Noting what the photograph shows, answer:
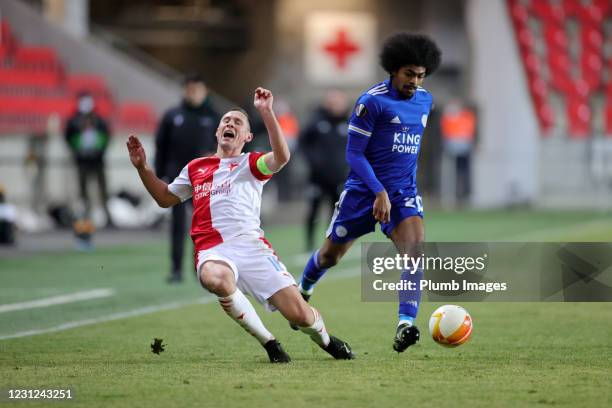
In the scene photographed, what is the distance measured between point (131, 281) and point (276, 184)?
22454mm

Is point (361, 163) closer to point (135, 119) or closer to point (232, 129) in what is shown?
point (232, 129)

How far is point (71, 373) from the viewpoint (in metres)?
7.93

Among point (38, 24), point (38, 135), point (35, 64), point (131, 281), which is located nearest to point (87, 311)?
point (131, 281)

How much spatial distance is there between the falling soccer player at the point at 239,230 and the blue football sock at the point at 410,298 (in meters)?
0.57

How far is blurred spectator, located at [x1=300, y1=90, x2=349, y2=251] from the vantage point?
18.2 m

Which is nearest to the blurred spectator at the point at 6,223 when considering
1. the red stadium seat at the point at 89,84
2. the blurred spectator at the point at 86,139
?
the blurred spectator at the point at 86,139

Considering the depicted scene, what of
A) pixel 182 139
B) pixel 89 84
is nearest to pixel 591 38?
pixel 89 84

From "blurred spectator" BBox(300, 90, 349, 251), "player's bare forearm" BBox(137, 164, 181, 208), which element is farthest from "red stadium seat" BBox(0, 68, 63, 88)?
"player's bare forearm" BBox(137, 164, 181, 208)

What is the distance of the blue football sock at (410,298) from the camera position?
8.92 m

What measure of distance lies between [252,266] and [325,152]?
393 inches

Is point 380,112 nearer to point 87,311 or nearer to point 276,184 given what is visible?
point 87,311

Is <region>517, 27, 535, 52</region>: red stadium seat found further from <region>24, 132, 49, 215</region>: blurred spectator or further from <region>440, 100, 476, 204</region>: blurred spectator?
<region>24, 132, 49, 215</region>: blurred spectator

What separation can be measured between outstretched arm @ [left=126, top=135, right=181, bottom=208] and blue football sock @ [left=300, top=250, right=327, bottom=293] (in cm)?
164

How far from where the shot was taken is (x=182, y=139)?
1443 centimetres
